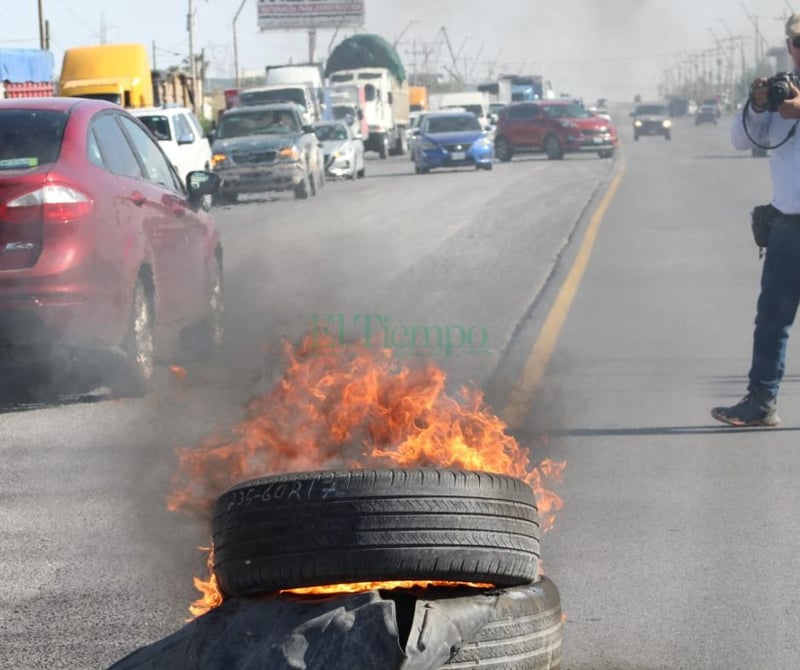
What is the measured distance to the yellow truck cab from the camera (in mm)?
40781

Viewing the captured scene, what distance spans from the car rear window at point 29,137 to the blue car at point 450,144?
3365cm

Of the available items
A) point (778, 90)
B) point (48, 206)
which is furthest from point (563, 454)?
point (48, 206)

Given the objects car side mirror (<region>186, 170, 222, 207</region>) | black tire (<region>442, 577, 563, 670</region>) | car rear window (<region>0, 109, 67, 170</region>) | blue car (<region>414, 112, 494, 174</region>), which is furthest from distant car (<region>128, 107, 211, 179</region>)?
black tire (<region>442, 577, 563, 670</region>)

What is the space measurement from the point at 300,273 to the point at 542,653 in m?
12.5

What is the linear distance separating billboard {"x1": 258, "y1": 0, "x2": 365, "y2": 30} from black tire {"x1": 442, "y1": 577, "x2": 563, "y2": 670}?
102 meters

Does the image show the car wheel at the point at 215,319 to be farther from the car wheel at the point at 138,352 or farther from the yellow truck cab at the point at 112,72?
the yellow truck cab at the point at 112,72

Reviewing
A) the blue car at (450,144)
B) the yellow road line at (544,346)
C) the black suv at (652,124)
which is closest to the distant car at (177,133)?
the yellow road line at (544,346)

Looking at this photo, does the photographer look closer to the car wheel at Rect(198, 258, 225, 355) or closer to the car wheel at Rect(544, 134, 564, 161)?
the car wheel at Rect(198, 258, 225, 355)

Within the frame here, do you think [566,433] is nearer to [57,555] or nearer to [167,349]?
[57,555]

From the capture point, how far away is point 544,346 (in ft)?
36.4

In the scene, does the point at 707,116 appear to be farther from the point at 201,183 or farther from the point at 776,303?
the point at 776,303

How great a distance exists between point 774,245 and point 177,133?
74.9 ft

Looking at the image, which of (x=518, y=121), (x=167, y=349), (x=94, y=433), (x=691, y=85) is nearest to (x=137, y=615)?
(x=94, y=433)

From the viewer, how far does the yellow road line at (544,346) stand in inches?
338
